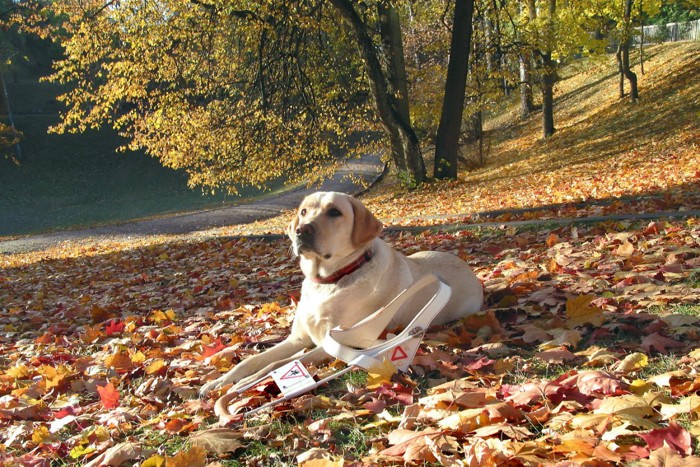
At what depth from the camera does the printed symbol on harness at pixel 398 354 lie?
361 centimetres

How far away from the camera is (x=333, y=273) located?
421cm

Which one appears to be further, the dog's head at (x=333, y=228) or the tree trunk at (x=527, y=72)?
the tree trunk at (x=527, y=72)

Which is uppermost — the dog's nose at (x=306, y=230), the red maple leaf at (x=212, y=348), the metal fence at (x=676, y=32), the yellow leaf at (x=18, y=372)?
the metal fence at (x=676, y=32)

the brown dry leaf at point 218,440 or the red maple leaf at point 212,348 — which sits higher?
the brown dry leaf at point 218,440

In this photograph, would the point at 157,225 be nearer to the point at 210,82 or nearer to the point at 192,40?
the point at 210,82

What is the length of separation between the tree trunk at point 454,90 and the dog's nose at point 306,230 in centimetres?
1330

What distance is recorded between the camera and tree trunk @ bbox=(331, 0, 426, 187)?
16.2 m

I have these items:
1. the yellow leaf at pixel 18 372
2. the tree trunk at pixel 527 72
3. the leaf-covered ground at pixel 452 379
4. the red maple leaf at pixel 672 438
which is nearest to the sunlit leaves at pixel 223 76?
the tree trunk at pixel 527 72

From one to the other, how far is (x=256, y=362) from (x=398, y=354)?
3.35ft

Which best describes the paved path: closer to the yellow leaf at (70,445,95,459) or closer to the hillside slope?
the hillside slope

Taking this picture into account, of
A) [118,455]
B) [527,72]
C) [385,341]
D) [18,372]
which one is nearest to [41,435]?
[118,455]

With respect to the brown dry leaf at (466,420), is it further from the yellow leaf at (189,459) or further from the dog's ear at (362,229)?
the dog's ear at (362,229)

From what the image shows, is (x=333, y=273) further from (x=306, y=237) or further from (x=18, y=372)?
(x=18, y=372)

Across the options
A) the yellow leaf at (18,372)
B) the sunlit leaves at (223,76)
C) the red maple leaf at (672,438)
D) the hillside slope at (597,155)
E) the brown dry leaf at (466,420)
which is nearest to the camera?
the red maple leaf at (672,438)
